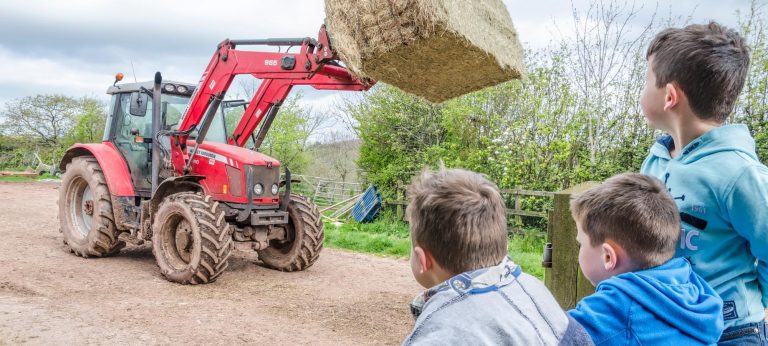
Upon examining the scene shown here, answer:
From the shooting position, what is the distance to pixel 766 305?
1811 mm

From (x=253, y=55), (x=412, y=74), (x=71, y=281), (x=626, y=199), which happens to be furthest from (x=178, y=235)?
(x=626, y=199)

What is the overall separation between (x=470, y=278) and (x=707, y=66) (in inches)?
38.9

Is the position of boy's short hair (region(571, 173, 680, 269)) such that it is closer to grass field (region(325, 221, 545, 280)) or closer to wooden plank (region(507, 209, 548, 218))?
grass field (region(325, 221, 545, 280))

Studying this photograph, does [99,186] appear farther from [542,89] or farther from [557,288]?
[542,89]

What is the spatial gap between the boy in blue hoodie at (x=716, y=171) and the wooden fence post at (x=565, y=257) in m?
0.44

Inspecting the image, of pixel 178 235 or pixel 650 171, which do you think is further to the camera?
pixel 178 235

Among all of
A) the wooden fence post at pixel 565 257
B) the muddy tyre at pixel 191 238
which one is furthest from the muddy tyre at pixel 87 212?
the wooden fence post at pixel 565 257

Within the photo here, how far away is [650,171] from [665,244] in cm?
50

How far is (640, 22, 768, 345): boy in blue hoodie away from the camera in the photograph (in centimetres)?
168

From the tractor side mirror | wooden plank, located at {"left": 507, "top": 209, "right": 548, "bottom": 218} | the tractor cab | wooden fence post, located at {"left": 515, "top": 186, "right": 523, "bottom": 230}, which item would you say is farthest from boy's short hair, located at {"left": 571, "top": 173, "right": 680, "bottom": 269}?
wooden fence post, located at {"left": 515, "top": 186, "right": 523, "bottom": 230}

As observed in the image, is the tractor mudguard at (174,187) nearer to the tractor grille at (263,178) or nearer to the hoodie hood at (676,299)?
the tractor grille at (263,178)

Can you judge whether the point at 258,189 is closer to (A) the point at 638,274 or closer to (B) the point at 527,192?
(B) the point at 527,192

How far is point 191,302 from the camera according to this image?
5902 millimetres

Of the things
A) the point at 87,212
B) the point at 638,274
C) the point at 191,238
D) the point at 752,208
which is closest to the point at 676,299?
the point at 638,274
